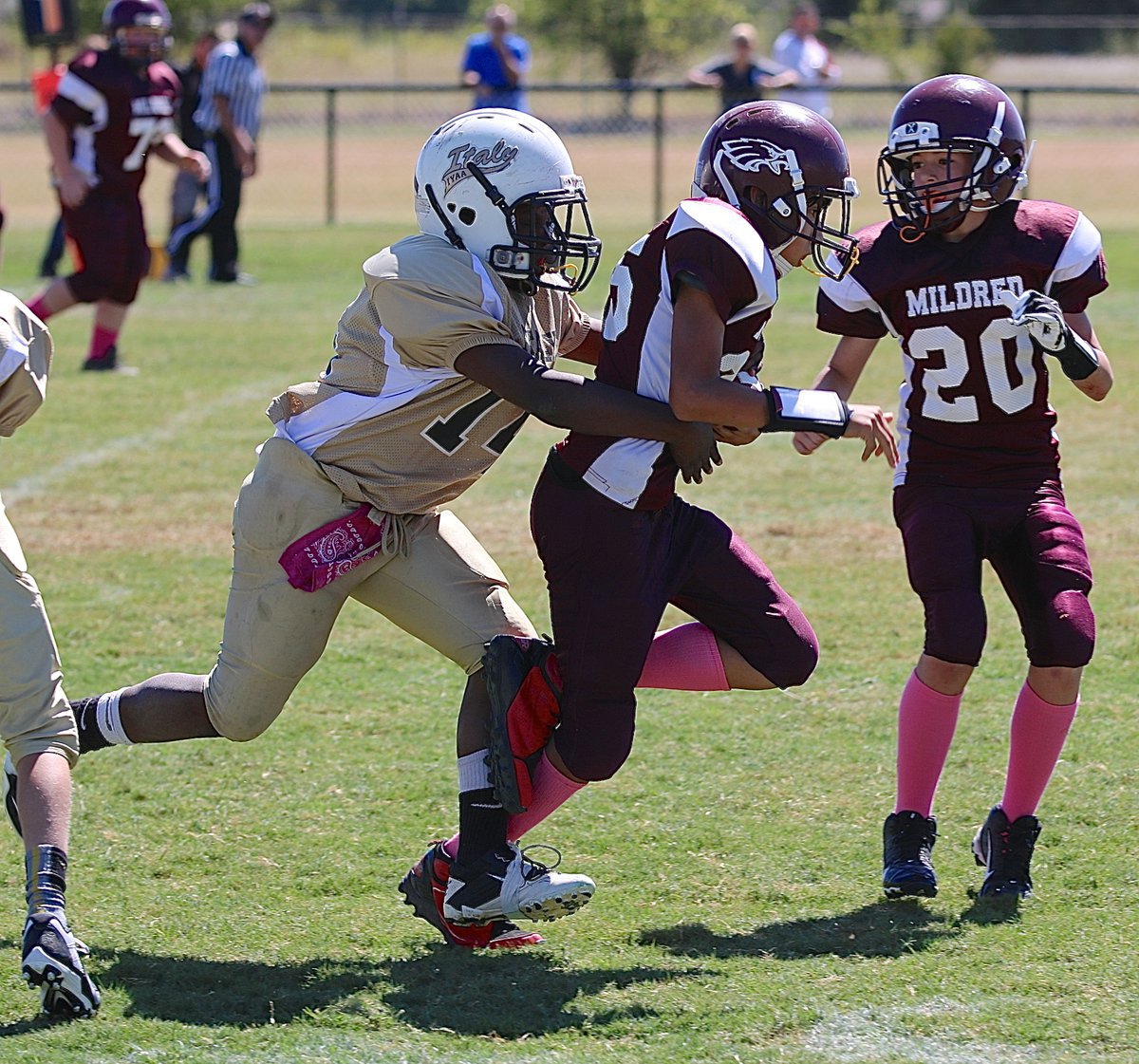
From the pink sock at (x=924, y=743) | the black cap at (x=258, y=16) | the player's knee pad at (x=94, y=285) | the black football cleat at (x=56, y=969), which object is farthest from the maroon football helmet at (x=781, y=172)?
the black cap at (x=258, y=16)

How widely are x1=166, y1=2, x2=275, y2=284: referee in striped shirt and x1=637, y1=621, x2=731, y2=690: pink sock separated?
390 inches

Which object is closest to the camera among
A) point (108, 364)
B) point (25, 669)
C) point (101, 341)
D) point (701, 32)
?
point (25, 669)

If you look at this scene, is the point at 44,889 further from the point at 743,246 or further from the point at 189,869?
→ the point at 743,246

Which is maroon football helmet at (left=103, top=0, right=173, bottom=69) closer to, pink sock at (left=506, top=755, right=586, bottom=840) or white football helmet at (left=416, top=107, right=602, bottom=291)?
white football helmet at (left=416, top=107, right=602, bottom=291)

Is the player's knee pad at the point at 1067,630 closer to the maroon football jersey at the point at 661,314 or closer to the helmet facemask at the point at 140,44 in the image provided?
the maroon football jersey at the point at 661,314

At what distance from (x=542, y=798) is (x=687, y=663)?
1.40 ft

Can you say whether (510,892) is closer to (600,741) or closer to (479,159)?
(600,741)

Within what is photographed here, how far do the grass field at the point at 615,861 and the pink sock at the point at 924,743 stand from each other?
0.20 meters

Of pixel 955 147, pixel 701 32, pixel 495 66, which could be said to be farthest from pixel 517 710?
pixel 701 32

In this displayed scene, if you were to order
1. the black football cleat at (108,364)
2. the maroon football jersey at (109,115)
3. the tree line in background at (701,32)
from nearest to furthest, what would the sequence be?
the maroon football jersey at (109,115) < the black football cleat at (108,364) < the tree line in background at (701,32)

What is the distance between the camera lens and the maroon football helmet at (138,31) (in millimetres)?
9477

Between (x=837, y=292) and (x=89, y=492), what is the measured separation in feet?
14.2

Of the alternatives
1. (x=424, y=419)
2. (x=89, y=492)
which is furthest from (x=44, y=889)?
(x=89, y=492)

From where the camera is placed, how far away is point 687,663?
3705 millimetres
